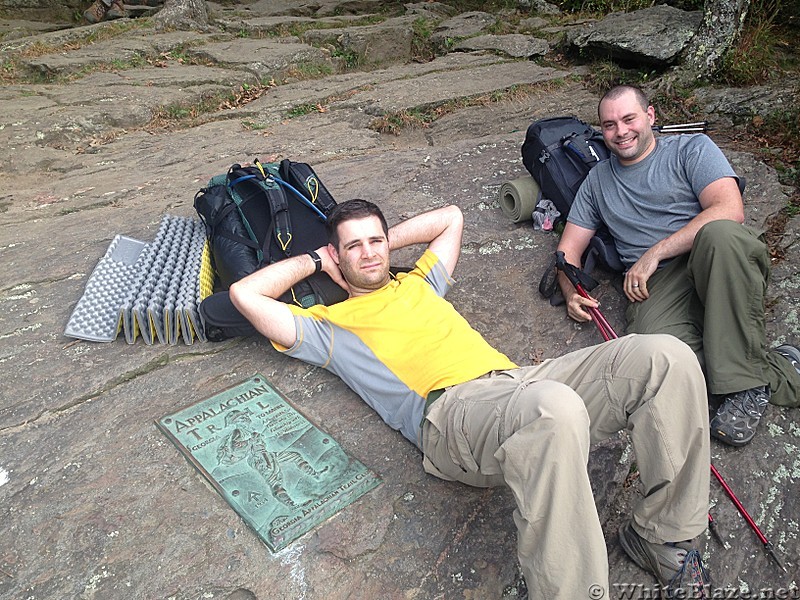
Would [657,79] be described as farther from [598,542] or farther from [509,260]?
[598,542]

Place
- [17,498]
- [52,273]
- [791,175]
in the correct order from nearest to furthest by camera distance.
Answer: [17,498], [52,273], [791,175]

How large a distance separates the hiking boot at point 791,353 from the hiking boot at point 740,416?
1.23ft

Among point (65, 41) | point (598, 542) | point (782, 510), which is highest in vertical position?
point (65, 41)

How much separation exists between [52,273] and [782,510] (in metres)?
4.57

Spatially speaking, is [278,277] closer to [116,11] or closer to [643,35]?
[643,35]

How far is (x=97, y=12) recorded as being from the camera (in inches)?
506

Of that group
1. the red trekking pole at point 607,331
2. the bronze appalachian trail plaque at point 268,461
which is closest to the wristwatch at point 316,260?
the bronze appalachian trail plaque at point 268,461

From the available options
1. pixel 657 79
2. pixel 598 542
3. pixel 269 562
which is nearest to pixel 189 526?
pixel 269 562

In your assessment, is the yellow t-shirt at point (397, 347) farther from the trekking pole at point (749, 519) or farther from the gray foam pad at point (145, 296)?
the trekking pole at point (749, 519)

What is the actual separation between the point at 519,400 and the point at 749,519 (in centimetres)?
134

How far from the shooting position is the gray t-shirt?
3.95 meters

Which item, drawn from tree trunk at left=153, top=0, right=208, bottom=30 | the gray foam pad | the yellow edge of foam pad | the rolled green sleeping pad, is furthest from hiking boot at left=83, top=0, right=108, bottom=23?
the rolled green sleeping pad

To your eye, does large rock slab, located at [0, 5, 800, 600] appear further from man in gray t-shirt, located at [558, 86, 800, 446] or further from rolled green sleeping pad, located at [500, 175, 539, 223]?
man in gray t-shirt, located at [558, 86, 800, 446]

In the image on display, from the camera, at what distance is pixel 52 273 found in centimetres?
446
